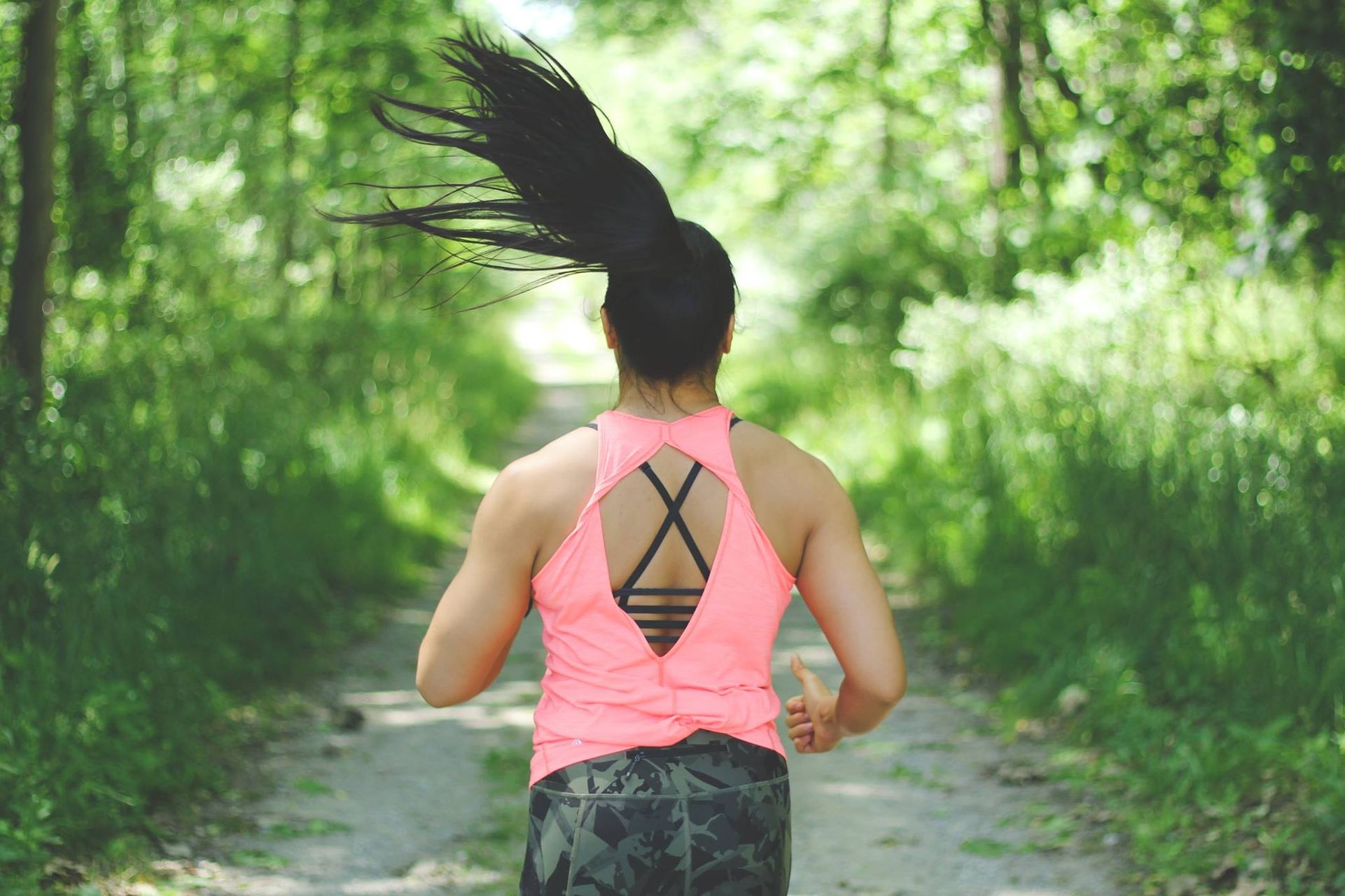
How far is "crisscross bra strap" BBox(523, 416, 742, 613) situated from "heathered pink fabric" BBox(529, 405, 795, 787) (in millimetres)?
12

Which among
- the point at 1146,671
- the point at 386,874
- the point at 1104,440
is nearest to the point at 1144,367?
the point at 1104,440

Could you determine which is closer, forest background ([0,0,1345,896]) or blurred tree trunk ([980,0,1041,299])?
forest background ([0,0,1345,896])

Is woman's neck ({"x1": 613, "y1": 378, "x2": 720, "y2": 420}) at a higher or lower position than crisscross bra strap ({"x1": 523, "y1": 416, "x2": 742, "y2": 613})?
higher

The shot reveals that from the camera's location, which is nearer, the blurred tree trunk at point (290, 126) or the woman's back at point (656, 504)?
the woman's back at point (656, 504)

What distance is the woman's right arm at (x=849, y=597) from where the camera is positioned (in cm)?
216

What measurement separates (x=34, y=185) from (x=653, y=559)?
4.96 meters

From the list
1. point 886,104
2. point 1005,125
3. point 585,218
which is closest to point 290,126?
point 1005,125

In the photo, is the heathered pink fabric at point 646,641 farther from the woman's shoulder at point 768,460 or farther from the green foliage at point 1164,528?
the green foliage at point 1164,528

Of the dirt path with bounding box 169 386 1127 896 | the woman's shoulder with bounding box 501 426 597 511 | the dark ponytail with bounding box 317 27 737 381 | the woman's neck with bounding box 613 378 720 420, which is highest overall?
the dark ponytail with bounding box 317 27 737 381

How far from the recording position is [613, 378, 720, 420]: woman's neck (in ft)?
7.06

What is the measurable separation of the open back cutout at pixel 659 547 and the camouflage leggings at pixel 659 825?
184mm

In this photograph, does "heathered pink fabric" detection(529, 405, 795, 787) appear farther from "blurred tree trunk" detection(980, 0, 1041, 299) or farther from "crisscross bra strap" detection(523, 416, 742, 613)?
"blurred tree trunk" detection(980, 0, 1041, 299)

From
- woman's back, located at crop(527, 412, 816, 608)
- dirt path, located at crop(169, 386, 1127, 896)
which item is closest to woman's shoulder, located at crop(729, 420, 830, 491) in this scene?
woman's back, located at crop(527, 412, 816, 608)

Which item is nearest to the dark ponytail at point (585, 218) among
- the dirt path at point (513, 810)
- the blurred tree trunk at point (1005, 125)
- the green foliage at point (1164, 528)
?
the dirt path at point (513, 810)
